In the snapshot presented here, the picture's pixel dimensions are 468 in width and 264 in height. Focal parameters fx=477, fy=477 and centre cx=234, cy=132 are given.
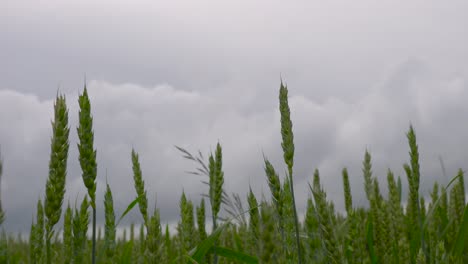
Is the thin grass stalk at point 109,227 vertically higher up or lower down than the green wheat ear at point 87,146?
lower down

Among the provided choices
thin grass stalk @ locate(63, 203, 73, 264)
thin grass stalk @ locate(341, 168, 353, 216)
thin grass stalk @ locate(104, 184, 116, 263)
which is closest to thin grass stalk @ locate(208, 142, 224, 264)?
thin grass stalk @ locate(104, 184, 116, 263)

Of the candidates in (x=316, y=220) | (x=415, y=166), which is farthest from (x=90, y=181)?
(x=415, y=166)

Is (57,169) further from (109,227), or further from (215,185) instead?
(215,185)

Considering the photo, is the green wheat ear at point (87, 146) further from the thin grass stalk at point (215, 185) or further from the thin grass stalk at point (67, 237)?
the thin grass stalk at point (215, 185)

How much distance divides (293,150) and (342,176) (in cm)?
295

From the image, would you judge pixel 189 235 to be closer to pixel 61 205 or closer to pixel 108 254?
pixel 108 254

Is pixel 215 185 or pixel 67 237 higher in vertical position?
pixel 215 185

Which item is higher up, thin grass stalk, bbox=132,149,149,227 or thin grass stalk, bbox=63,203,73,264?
thin grass stalk, bbox=132,149,149,227

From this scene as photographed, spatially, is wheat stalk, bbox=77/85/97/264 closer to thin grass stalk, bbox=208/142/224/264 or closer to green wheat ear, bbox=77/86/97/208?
green wheat ear, bbox=77/86/97/208

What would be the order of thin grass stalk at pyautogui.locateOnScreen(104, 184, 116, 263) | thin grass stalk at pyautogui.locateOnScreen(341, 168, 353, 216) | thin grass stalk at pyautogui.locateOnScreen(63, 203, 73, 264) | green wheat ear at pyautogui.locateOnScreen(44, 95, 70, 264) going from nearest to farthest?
green wheat ear at pyautogui.locateOnScreen(44, 95, 70, 264) → thin grass stalk at pyautogui.locateOnScreen(63, 203, 73, 264) → thin grass stalk at pyautogui.locateOnScreen(104, 184, 116, 263) → thin grass stalk at pyautogui.locateOnScreen(341, 168, 353, 216)

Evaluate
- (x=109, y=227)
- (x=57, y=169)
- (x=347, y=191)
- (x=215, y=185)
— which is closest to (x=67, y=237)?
(x=109, y=227)

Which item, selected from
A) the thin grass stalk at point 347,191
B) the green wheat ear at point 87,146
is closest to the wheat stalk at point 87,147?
the green wheat ear at point 87,146

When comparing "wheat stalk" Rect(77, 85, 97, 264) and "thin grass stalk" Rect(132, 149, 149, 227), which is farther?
"thin grass stalk" Rect(132, 149, 149, 227)

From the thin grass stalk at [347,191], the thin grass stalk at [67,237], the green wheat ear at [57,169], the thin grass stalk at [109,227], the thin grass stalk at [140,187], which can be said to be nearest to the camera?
the green wheat ear at [57,169]
